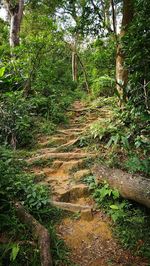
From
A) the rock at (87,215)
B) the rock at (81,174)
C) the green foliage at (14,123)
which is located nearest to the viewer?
the rock at (87,215)

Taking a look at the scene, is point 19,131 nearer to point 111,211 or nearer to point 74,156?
point 74,156

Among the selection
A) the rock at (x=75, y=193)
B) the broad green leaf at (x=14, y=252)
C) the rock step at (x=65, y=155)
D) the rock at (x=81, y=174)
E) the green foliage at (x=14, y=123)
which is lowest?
the broad green leaf at (x=14, y=252)

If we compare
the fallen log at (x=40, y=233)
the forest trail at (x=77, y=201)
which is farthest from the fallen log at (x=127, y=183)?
the fallen log at (x=40, y=233)

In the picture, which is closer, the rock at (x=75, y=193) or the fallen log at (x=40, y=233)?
the fallen log at (x=40, y=233)

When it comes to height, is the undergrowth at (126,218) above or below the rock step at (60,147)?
below

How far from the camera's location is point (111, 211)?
3770 mm

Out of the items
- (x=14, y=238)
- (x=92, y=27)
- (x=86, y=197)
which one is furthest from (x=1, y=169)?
(x=92, y=27)

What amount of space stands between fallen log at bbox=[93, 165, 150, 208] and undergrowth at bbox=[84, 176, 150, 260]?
10 centimetres

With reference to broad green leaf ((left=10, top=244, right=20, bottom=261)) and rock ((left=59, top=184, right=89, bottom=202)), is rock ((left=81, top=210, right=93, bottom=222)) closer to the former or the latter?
rock ((left=59, top=184, right=89, bottom=202))

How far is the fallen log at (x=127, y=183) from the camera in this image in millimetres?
3638

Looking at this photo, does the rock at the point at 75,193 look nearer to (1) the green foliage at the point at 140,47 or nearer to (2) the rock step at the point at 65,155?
(2) the rock step at the point at 65,155

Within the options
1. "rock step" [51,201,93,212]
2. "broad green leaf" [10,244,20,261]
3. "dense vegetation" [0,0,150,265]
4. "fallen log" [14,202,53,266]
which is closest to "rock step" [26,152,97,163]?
"dense vegetation" [0,0,150,265]

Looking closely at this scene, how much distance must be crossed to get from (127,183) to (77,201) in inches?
34.7

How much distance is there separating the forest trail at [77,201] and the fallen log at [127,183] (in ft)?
1.25
